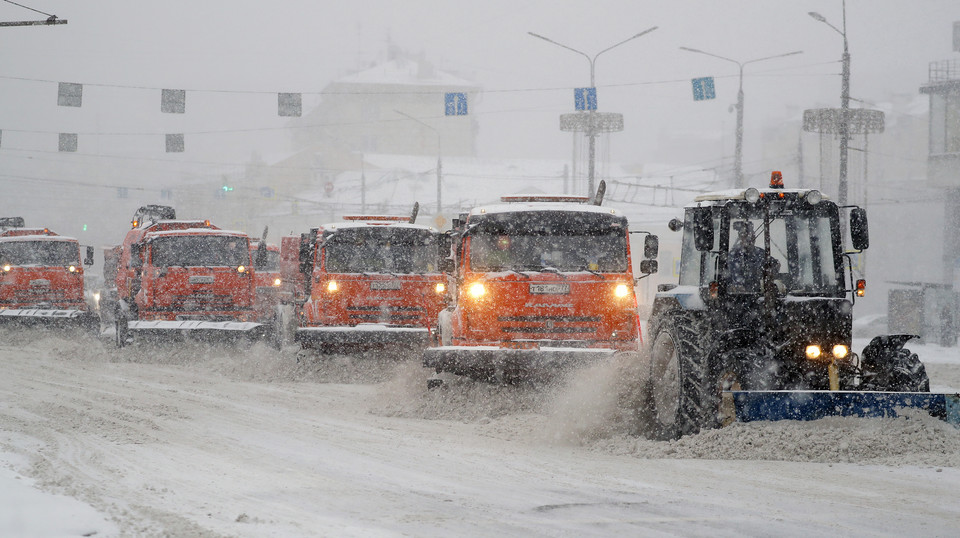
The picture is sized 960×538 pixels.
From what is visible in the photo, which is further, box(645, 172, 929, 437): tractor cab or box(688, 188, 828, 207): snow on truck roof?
box(688, 188, 828, 207): snow on truck roof

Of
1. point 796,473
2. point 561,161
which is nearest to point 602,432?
point 796,473

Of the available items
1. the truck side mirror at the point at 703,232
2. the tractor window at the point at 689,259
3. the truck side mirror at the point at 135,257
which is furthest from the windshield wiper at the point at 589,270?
the truck side mirror at the point at 135,257

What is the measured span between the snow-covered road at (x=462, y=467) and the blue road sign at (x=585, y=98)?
21661mm


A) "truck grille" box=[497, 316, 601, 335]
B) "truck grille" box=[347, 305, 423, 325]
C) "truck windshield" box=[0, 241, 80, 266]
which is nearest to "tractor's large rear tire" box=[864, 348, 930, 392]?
"truck grille" box=[497, 316, 601, 335]

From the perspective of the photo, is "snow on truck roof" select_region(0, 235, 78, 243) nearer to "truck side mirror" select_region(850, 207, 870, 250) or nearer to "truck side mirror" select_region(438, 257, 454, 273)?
"truck side mirror" select_region(438, 257, 454, 273)

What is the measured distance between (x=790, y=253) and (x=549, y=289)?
3889 millimetres

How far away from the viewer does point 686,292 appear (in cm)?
1006

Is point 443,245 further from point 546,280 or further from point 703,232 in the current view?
point 703,232

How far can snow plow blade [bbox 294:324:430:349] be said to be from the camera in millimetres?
16391

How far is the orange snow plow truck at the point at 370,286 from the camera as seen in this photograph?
16.6 m

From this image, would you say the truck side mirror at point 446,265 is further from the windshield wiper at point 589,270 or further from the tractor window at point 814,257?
the tractor window at point 814,257

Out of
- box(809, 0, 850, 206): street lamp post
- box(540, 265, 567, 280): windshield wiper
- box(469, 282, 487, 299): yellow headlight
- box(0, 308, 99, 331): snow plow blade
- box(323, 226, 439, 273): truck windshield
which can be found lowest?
box(0, 308, 99, 331): snow plow blade

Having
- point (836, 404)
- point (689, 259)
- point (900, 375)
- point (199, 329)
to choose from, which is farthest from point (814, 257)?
point (199, 329)

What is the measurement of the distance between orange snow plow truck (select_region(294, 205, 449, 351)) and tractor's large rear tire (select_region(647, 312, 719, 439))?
6957 mm
